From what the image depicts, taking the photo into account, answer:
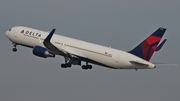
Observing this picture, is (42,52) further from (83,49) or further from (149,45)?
(149,45)

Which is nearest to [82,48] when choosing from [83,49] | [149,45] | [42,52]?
[83,49]

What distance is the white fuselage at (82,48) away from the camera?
9438 centimetres

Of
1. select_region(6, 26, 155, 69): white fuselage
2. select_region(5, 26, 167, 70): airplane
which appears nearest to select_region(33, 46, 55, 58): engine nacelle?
select_region(5, 26, 167, 70): airplane

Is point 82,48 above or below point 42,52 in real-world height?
above

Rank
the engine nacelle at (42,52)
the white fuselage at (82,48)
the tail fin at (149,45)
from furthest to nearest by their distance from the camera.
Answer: the engine nacelle at (42,52) < the white fuselage at (82,48) < the tail fin at (149,45)

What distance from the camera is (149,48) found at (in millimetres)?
93938

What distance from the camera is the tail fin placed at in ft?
307

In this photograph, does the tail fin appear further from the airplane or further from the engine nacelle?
the engine nacelle

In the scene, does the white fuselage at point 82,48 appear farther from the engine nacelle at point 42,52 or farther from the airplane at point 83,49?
the engine nacelle at point 42,52

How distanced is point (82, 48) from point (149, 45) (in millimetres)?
11397

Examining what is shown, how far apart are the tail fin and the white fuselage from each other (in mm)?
1048

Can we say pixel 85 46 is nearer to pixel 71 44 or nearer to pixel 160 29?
pixel 71 44

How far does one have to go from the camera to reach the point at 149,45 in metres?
94.1

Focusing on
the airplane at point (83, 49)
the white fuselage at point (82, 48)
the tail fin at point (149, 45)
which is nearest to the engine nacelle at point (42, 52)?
the airplane at point (83, 49)
